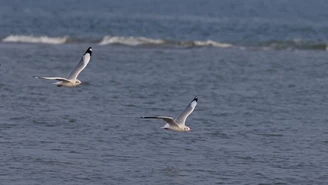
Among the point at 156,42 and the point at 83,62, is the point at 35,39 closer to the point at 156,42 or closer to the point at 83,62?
the point at 156,42

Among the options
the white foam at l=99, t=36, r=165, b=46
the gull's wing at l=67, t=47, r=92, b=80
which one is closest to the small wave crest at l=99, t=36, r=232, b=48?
the white foam at l=99, t=36, r=165, b=46

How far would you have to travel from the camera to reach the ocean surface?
591 inches

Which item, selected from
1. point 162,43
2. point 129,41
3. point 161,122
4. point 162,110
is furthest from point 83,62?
point 162,43

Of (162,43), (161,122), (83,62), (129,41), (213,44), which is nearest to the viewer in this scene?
(83,62)

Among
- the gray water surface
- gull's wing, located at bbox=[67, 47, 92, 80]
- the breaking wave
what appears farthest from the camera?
the breaking wave

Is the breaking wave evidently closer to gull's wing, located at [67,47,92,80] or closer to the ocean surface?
→ the ocean surface

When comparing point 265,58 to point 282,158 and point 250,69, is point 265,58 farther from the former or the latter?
point 282,158

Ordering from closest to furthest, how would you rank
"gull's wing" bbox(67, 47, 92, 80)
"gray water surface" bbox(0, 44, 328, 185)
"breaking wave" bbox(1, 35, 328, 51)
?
"gray water surface" bbox(0, 44, 328, 185)
"gull's wing" bbox(67, 47, 92, 80)
"breaking wave" bbox(1, 35, 328, 51)

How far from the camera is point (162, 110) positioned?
66.4 ft

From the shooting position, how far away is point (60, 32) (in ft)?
128

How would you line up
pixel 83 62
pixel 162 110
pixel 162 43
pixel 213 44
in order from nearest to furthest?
pixel 83 62 < pixel 162 110 < pixel 213 44 < pixel 162 43

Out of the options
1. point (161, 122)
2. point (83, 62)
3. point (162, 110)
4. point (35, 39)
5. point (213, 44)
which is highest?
point (35, 39)

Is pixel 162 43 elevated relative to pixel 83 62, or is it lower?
elevated

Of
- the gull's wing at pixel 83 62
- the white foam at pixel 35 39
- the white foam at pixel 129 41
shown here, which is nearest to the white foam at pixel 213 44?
the white foam at pixel 129 41
